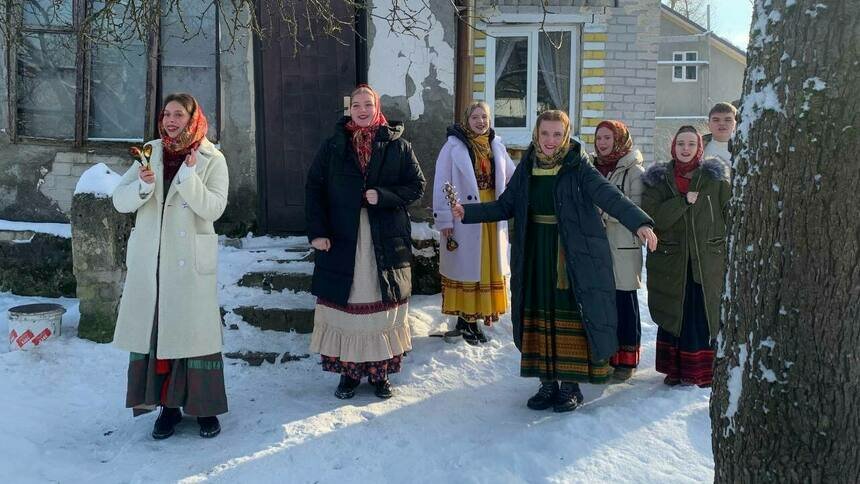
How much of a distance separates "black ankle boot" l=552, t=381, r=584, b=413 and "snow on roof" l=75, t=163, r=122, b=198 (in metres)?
3.46

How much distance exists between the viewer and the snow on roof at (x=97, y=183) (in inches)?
199

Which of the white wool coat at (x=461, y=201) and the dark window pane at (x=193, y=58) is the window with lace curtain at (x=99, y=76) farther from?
the white wool coat at (x=461, y=201)

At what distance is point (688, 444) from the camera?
11.3 ft

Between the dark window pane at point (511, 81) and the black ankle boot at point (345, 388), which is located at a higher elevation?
the dark window pane at point (511, 81)

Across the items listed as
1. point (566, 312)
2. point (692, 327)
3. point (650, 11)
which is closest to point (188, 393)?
point (566, 312)

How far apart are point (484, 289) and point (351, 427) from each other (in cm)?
165

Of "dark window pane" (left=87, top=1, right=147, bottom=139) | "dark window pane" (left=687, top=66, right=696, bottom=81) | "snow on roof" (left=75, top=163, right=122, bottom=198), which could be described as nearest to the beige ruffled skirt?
"snow on roof" (left=75, top=163, right=122, bottom=198)

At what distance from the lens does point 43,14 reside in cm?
638

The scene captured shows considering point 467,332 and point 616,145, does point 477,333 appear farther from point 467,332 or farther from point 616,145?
point 616,145

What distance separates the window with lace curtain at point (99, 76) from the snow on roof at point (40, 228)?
0.83 metres

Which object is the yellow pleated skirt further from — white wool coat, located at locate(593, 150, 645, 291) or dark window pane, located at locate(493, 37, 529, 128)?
dark window pane, located at locate(493, 37, 529, 128)

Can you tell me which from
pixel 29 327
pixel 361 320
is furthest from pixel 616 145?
pixel 29 327

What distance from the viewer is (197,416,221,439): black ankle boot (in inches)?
143

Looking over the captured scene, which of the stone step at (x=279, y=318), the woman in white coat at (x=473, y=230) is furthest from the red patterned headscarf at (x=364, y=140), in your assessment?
the stone step at (x=279, y=318)
